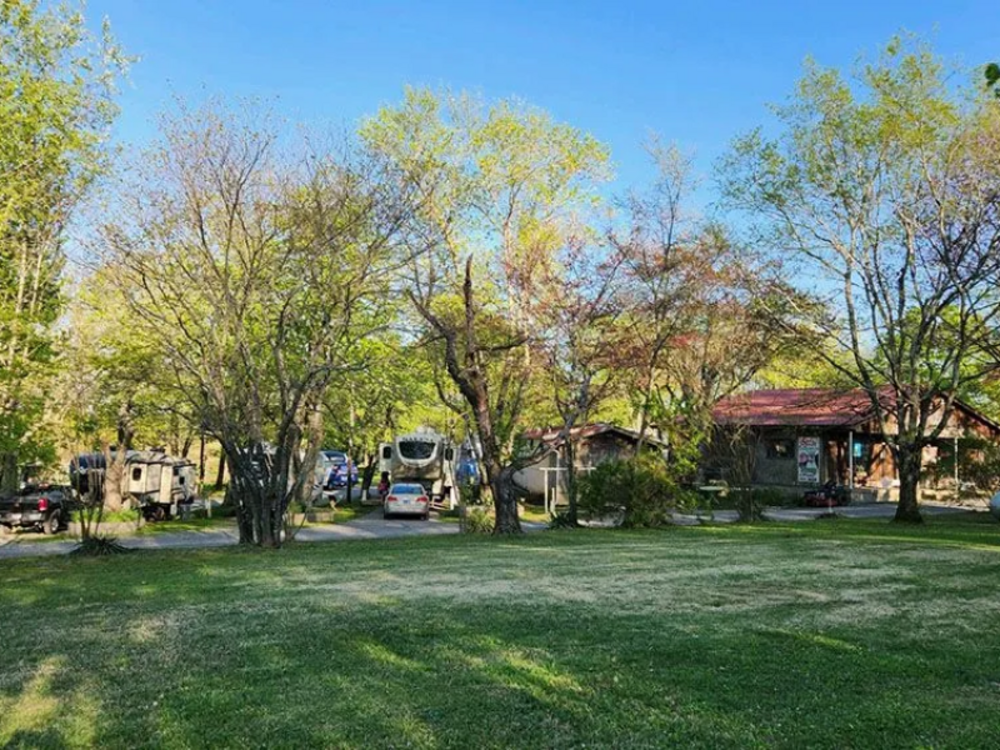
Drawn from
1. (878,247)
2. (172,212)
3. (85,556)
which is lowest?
(85,556)

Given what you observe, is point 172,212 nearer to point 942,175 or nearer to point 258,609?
point 258,609

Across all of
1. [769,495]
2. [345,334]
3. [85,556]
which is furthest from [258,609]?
[769,495]

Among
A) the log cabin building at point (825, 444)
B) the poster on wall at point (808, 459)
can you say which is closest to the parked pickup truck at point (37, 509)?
the log cabin building at point (825, 444)

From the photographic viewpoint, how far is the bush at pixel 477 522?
2205 cm

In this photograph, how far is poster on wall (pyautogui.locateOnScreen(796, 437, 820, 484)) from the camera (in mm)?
40375

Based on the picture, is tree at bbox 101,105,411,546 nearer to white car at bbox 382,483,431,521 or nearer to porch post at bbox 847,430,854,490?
white car at bbox 382,483,431,521

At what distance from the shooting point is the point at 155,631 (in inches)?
297

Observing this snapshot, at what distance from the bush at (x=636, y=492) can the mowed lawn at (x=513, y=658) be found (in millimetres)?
11435

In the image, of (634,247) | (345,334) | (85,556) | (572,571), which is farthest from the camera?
(634,247)

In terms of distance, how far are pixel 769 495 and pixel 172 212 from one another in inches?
1104

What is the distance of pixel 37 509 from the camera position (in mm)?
23781

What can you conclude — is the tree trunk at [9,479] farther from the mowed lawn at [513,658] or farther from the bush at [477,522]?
the mowed lawn at [513,658]

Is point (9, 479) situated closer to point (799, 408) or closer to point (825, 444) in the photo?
point (799, 408)

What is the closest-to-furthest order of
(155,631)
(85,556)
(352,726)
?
(352,726)
(155,631)
(85,556)
